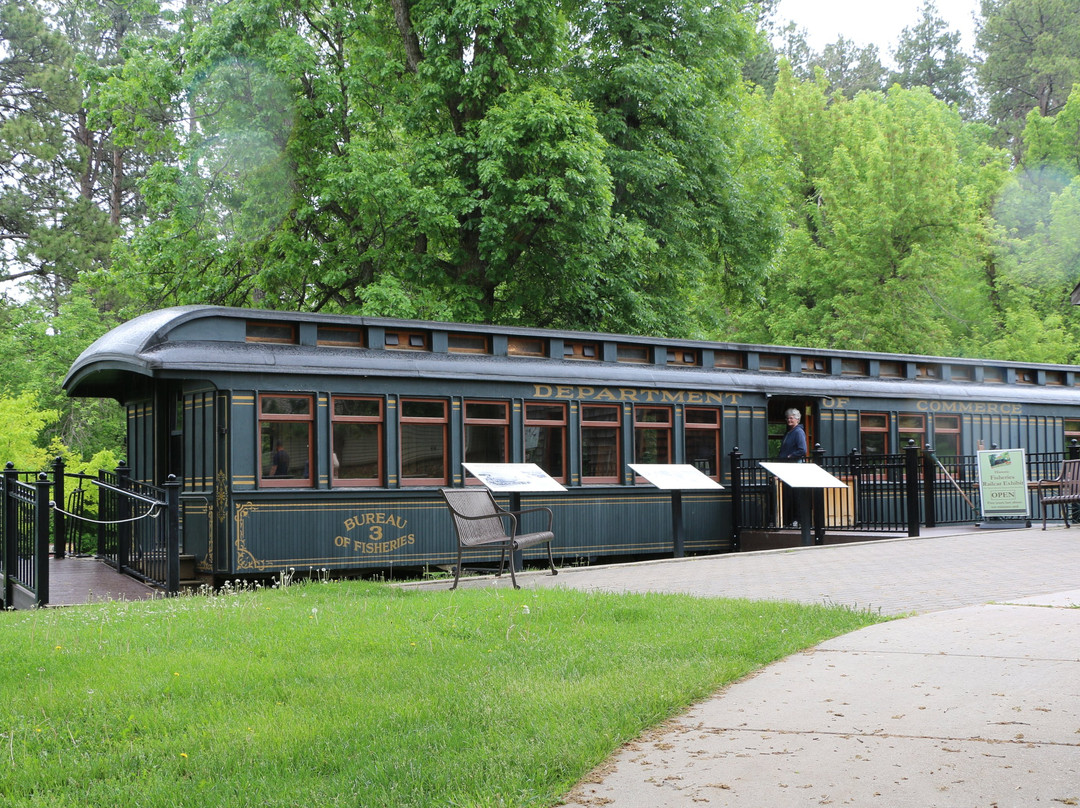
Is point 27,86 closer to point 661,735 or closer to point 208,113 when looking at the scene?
point 208,113

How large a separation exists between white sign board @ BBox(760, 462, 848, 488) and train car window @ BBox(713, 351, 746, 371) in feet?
10.9

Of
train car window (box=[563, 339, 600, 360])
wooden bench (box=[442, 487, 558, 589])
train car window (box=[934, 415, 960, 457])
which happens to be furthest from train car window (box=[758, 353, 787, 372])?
wooden bench (box=[442, 487, 558, 589])

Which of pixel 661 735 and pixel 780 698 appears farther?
pixel 780 698

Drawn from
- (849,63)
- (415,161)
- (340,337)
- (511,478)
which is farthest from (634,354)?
(849,63)

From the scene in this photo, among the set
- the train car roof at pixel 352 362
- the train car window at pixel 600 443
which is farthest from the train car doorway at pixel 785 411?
the train car window at pixel 600 443

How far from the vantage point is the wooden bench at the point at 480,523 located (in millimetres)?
11242

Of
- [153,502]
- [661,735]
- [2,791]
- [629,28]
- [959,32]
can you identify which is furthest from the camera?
[959,32]

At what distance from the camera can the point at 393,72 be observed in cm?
2458

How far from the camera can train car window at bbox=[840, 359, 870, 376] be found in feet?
70.7

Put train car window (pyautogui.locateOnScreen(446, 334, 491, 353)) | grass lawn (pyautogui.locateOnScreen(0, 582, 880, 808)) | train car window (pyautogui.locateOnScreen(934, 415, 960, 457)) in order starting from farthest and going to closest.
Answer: train car window (pyautogui.locateOnScreen(934, 415, 960, 457)), train car window (pyautogui.locateOnScreen(446, 334, 491, 353)), grass lawn (pyautogui.locateOnScreen(0, 582, 880, 808))

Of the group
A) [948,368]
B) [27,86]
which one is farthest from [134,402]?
[27,86]

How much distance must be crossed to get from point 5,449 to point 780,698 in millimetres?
19814

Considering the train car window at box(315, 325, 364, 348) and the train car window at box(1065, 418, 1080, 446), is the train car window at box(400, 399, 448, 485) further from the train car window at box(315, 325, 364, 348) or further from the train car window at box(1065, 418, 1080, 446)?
the train car window at box(1065, 418, 1080, 446)

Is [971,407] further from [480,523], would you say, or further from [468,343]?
[480,523]
